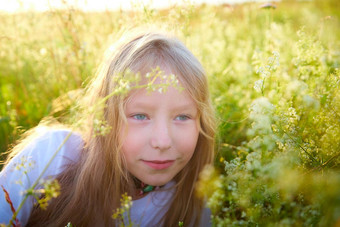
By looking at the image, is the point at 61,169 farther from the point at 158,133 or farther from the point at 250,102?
the point at 250,102

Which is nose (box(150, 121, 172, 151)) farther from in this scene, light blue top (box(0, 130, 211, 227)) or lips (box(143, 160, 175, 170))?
light blue top (box(0, 130, 211, 227))

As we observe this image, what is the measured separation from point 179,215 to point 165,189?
0.22 metres

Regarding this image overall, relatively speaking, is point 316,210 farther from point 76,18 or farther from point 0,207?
point 76,18

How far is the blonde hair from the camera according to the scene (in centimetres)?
194

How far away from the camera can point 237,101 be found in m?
3.41

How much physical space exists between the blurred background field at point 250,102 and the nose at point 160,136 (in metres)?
0.35

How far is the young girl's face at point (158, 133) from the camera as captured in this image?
1773mm

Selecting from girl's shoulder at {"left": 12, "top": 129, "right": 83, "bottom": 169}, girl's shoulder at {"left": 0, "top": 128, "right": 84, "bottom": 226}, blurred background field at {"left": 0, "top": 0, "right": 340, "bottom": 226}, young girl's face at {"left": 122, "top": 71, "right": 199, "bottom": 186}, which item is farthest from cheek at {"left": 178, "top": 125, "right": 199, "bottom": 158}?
girl's shoulder at {"left": 12, "top": 129, "right": 83, "bottom": 169}

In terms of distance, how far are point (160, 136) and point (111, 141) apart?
0.38 m

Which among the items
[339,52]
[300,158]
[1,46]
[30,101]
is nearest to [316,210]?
[300,158]

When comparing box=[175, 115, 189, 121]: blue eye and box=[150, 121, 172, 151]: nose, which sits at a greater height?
box=[175, 115, 189, 121]: blue eye

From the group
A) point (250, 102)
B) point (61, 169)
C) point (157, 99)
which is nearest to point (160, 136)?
point (157, 99)

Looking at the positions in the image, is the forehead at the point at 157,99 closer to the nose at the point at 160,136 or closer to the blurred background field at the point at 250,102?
the nose at the point at 160,136

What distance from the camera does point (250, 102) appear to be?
3016mm
